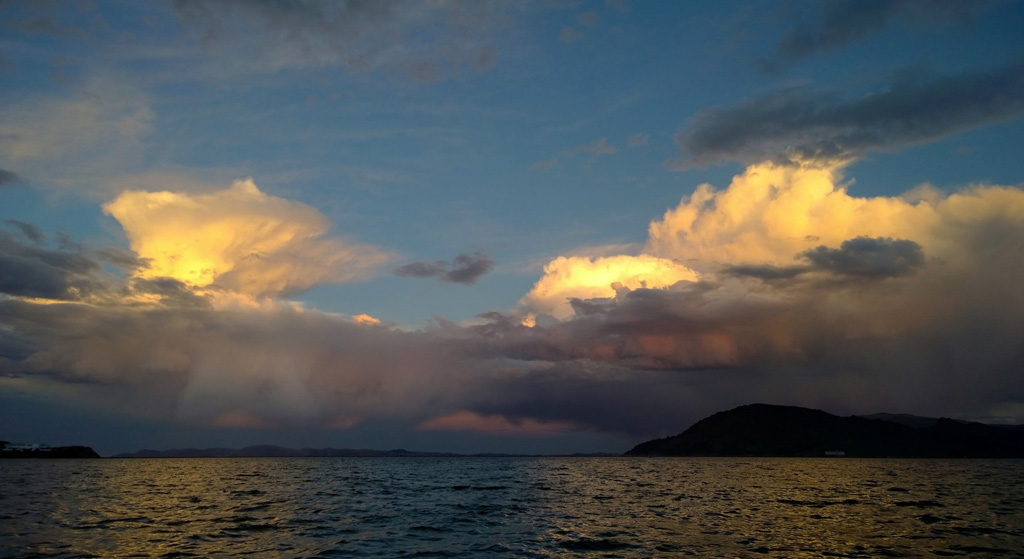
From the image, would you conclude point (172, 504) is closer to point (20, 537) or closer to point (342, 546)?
point (20, 537)

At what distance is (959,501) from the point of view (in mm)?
66688

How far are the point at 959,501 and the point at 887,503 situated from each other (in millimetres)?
10384

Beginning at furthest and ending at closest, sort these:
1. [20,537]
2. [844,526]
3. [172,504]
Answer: [172,504]
[844,526]
[20,537]

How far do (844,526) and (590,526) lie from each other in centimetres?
1978

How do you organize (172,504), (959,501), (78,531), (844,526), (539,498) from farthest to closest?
(539,498) < (959,501) < (172,504) < (844,526) < (78,531)

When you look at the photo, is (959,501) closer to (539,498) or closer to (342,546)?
(539,498)

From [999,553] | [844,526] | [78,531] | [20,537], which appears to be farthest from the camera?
[844,526]

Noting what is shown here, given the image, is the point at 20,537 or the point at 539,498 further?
the point at 539,498

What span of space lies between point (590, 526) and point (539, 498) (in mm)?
28418

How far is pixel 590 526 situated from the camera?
46156 mm

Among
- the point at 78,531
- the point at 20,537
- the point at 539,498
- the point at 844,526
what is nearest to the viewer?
the point at 20,537

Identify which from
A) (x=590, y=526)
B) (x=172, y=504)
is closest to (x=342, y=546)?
(x=590, y=526)

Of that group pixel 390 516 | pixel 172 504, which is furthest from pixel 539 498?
pixel 172 504

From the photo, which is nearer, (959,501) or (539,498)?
(959,501)
